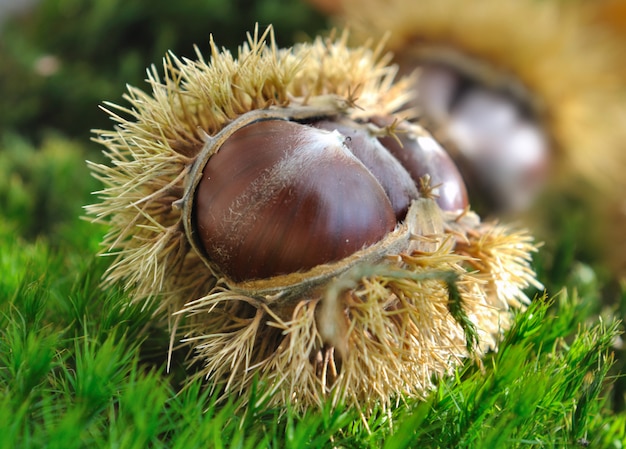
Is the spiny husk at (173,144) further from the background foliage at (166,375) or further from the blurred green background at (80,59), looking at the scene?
Answer: the blurred green background at (80,59)

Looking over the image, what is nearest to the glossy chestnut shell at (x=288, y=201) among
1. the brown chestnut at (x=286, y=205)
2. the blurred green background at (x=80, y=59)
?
the brown chestnut at (x=286, y=205)

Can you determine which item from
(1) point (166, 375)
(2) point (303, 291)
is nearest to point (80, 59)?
(1) point (166, 375)

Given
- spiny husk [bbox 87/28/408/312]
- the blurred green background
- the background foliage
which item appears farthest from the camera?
the blurred green background

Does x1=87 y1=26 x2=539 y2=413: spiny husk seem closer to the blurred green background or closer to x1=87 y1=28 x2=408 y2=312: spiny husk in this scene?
x1=87 y1=28 x2=408 y2=312: spiny husk

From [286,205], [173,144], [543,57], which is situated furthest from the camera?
[543,57]

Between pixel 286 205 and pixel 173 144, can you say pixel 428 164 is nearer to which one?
pixel 286 205

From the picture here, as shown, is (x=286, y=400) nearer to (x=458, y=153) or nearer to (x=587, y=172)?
(x=458, y=153)

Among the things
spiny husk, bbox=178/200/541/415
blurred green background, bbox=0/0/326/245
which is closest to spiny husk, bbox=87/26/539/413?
spiny husk, bbox=178/200/541/415
